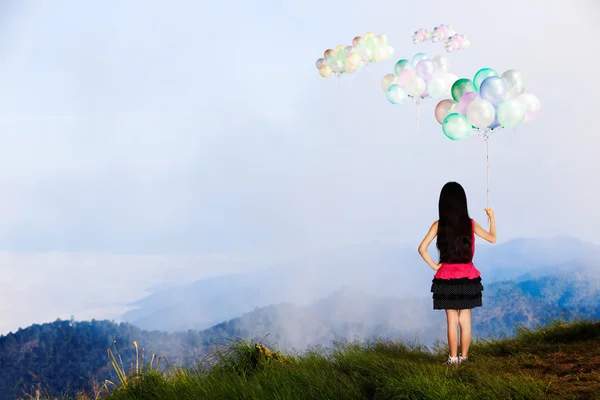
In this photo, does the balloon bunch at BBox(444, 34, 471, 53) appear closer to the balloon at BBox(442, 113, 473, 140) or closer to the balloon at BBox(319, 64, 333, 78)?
the balloon at BBox(319, 64, 333, 78)

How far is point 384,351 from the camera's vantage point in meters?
8.21

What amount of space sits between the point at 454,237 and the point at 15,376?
9.89 m

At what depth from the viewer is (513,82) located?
7949mm

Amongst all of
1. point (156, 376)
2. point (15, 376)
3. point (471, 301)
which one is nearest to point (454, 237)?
point (471, 301)

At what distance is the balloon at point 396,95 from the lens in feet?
32.4

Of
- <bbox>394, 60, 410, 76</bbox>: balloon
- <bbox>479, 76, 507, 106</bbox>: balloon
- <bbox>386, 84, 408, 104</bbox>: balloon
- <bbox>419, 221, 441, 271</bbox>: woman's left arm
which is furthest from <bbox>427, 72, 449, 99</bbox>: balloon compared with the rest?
<bbox>419, 221, 441, 271</bbox>: woman's left arm

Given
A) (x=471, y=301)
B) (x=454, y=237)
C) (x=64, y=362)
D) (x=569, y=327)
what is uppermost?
(x=454, y=237)

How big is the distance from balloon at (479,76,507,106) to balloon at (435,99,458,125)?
0.64 meters

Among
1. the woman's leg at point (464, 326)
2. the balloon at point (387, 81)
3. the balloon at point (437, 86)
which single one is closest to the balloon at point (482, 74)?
the balloon at point (437, 86)

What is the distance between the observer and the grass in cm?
580

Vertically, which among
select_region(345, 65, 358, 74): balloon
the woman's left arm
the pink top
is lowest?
the pink top

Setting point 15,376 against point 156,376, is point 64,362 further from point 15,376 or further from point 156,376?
point 156,376

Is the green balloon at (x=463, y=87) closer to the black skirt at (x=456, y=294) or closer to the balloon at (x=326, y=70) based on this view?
the black skirt at (x=456, y=294)

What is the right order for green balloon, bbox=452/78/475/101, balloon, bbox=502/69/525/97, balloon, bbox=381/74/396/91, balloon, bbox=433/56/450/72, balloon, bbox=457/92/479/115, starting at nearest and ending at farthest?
balloon, bbox=457/92/479/115 < balloon, bbox=502/69/525/97 < green balloon, bbox=452/78/475/101 < balloon, bbox=433/56/450/72 < balloon, bbox=381/74/396/91
